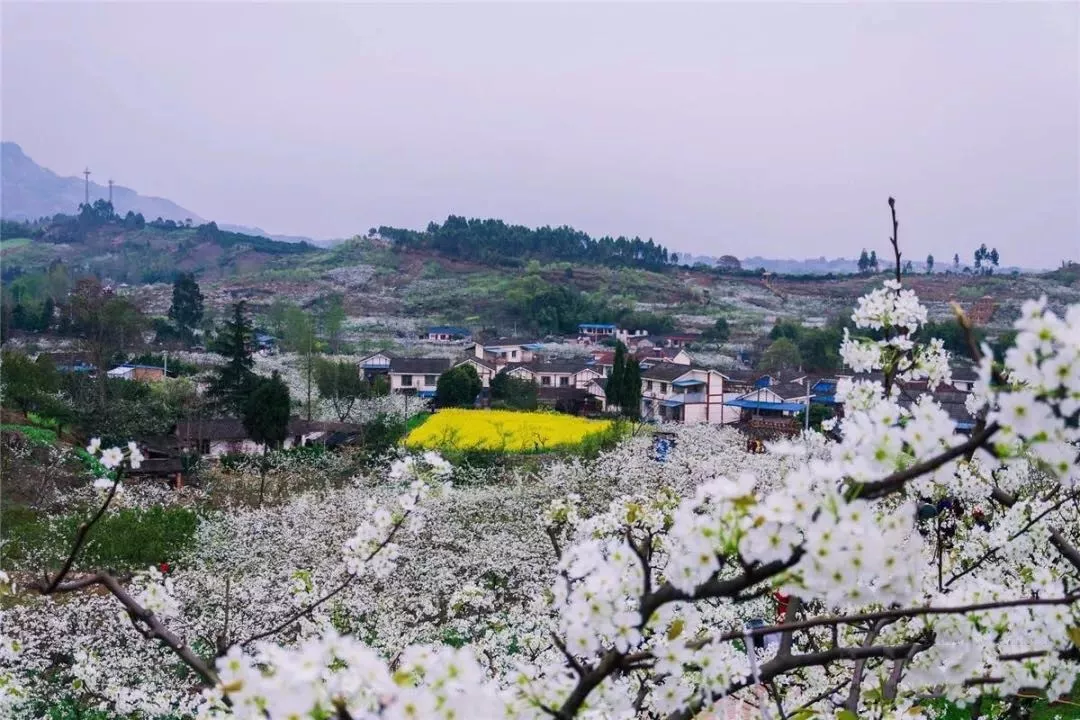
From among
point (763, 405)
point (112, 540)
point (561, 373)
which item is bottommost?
point (112, 540)

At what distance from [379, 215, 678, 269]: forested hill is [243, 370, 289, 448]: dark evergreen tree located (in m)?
51.3

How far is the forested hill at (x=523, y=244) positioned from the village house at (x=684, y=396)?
135 ft

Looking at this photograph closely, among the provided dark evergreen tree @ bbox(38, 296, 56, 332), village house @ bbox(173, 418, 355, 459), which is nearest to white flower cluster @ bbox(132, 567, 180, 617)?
village house @ bbox(173, 418, 355, 459)

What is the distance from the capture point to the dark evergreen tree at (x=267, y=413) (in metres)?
16.5

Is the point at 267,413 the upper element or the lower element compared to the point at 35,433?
upper

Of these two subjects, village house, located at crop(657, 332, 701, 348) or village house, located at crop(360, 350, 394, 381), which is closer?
village house, located at crop(360, 350, 394, 381)

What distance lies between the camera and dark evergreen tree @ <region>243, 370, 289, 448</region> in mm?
16516

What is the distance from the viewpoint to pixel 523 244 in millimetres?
71000

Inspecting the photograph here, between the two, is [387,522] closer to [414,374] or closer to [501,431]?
[501,431]

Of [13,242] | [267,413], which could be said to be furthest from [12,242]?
[267,413]

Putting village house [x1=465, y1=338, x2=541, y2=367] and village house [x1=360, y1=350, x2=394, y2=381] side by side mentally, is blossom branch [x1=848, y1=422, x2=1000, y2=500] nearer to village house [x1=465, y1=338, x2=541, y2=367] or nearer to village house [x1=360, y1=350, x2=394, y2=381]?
village house [x1=360, y1=350, x2=394, y2=381]

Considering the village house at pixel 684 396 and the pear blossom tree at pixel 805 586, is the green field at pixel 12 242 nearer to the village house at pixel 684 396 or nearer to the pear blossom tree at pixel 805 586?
the village house at pixel 684 396

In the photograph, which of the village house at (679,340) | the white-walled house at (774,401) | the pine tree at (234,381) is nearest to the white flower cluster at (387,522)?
the pine tree at (234,381)

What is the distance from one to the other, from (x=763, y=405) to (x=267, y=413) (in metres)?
14.6
